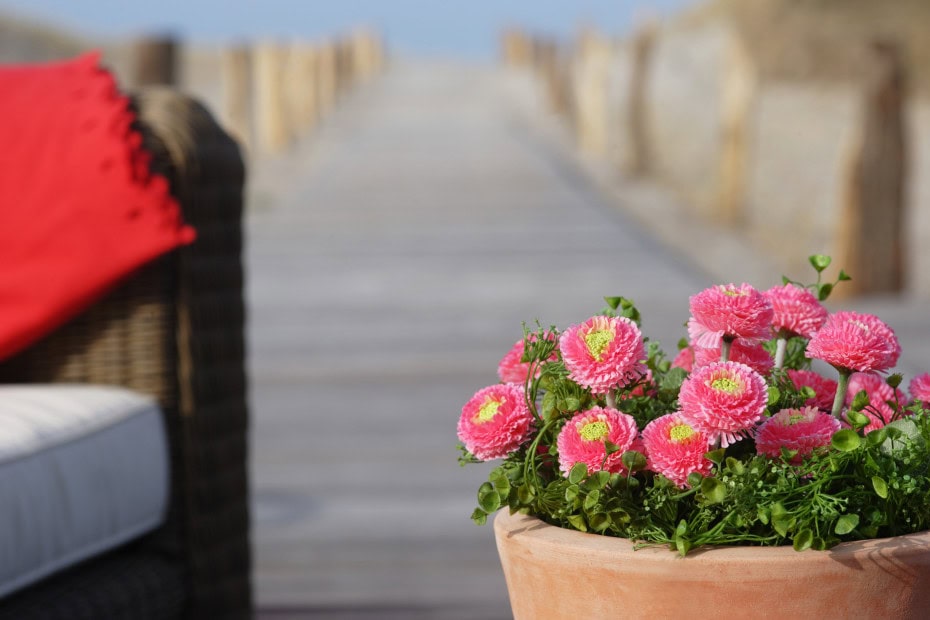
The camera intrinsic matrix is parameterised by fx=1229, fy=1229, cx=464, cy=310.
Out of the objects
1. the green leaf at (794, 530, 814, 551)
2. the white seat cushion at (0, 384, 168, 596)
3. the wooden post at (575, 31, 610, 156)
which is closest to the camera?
the green leaf at (794, 530, 814, 551)

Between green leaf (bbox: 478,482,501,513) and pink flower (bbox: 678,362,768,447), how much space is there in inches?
6.1

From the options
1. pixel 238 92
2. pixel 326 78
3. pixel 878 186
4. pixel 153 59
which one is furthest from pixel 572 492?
pixel 326 78

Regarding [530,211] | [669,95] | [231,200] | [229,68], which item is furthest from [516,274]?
[669,95]

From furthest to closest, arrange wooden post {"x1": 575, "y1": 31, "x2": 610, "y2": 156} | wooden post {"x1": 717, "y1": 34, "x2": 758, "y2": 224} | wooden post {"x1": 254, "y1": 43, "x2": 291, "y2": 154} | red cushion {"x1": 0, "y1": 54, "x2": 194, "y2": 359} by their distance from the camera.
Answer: wooden post {"x1": 254, "y1": 43, "x2": 291, "y2": 154} < wooden post {"x1": 575, "y1": 31, "x2": 610, "y2": 156} < wooden post {"x1": 717, "y1": 34, "x2": 758, "y2": 224} < red cushion {"x1": 0, "y1": 54, "x2": 194, "y2": 359}

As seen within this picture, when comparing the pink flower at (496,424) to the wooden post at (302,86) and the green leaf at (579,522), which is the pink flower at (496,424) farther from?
the wooden post at (302,86)

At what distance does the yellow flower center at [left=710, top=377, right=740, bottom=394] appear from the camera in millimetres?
815

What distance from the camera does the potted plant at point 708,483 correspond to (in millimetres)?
819

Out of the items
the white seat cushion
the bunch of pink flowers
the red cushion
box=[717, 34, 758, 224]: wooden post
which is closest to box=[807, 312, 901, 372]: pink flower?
the bunch of pink flowers

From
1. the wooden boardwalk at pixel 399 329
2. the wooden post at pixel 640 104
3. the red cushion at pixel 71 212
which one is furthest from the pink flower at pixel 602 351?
the wooden post at pixel 640 104

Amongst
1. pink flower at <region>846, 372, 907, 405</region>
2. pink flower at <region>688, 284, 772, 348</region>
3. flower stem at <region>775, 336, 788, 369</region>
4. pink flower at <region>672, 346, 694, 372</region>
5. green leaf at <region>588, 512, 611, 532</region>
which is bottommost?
green leaf at <region>588, 512, 611, 532</region>

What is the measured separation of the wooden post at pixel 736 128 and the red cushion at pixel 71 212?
27.1 ft

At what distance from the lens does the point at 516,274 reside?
6.13 meters

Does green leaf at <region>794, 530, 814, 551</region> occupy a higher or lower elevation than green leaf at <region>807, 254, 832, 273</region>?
lower

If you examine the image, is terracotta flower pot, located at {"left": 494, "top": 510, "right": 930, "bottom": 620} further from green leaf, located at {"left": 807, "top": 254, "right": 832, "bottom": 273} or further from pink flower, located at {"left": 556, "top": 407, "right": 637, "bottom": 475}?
green leaf, located at {"left": 807, "top": 254, "right": 832, "bottom": 273}
